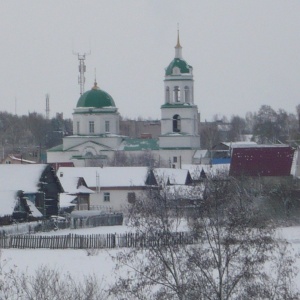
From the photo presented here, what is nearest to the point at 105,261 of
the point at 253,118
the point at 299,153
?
the point at 299,153

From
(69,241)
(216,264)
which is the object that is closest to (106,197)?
(69,241)

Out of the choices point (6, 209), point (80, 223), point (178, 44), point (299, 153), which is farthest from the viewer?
point (178, 44)

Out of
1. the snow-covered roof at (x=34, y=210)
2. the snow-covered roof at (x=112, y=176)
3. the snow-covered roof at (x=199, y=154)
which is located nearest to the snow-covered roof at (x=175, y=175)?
the snow-covered roof at (x=112, y=176)

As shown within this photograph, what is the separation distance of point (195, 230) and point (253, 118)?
575ft

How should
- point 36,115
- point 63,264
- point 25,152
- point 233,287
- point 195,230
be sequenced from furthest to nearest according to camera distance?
point 36,115 → point 25,152 → point 63,264 → point 195,230 → point 233,287

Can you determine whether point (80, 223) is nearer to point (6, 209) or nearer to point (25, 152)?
point (6, 209)

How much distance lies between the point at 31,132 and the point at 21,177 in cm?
10868

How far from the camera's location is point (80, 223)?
47.0 metres

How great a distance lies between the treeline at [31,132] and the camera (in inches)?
5605

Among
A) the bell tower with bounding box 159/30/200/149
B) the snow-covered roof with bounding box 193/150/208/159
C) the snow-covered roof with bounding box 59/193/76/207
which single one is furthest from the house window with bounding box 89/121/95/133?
the snow-covered roof with bounding box 59/193/76/207

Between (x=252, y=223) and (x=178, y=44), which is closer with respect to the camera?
(x=252, y=223)

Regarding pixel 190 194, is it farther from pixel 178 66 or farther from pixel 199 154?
pixel 199 154

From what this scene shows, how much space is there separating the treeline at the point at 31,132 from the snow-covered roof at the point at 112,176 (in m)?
68.2

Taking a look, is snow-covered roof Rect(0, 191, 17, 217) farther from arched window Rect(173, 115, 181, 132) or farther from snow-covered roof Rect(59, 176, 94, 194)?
arched window Rect(173, 115, 181, 132)
